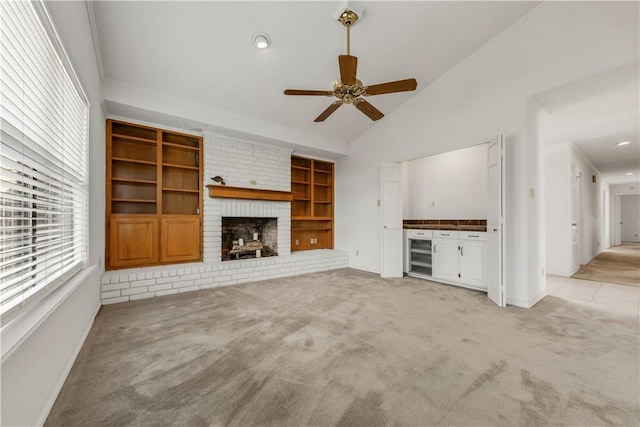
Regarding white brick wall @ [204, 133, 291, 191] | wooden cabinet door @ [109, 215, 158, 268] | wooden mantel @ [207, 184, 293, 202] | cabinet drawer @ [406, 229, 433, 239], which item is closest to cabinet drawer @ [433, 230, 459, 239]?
cabinet drawer @ [406, 229, 433, 239]

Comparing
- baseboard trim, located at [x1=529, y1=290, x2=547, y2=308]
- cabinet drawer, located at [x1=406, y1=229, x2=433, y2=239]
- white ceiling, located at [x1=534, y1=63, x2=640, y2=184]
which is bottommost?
baseboard trim, located at [x1=529, y1=290, x2=547, y2=308]

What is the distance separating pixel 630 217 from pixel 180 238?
742 inches

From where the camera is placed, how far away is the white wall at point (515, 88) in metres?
2.66

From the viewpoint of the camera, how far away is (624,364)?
196 cm

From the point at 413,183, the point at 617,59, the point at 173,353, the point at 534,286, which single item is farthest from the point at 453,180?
the point at 173,353

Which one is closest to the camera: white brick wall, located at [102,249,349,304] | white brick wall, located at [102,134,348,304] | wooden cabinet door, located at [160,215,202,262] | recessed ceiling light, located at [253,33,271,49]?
recessed ceiling light, located at [253,33,271,49]

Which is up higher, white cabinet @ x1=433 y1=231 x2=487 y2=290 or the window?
the window

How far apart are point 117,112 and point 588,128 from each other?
7637 mm

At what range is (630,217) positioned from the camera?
12203mm

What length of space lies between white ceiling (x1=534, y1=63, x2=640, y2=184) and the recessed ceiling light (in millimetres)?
3426

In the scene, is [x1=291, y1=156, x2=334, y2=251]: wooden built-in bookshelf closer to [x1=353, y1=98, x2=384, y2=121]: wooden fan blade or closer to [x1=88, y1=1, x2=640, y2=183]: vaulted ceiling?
[x1=88, y1=1, x2=640, y2=183]: vaulted ceiling

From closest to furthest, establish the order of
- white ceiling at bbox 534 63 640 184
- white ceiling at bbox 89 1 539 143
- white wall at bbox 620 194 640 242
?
white ceiling at bbox 89 1 539 143 < white ceiling at bbox 534 63 640 184 < white wall at bbox 620 194 640 242

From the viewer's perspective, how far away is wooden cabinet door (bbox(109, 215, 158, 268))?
3.80 m

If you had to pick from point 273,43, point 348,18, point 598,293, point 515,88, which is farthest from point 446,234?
point 273,43
